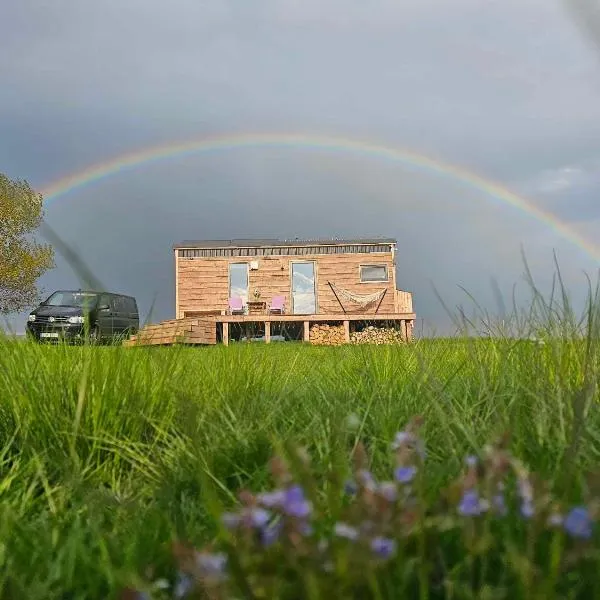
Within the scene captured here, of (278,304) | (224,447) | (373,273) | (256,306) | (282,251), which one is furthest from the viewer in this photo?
(282,251)

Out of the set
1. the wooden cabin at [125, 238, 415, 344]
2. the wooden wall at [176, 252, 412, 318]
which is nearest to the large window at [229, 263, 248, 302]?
the wooden cabin at [125, 238, 415, 344]

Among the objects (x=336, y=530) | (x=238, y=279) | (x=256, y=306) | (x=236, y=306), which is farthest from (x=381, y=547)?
(x=238, y=279)

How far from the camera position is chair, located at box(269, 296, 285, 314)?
78.8ft

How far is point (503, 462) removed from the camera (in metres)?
0.96

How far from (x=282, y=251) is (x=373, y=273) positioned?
339 cm

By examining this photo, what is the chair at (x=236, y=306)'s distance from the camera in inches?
947

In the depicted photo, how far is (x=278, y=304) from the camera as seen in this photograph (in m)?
24.2

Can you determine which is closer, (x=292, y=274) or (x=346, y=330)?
(x=346, y=330)

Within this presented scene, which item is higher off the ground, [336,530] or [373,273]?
[373,273]

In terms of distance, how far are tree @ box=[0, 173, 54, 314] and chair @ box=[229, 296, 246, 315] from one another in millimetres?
11279

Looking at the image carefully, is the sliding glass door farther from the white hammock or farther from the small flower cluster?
the small flower cluster

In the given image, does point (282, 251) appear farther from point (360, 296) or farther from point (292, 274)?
point (360, 296)

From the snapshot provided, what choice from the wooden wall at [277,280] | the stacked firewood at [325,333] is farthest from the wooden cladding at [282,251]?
the stacked firewood at [325,333]

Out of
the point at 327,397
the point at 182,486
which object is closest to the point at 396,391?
the point at 327,397
